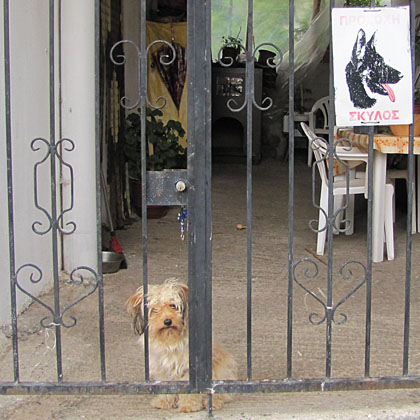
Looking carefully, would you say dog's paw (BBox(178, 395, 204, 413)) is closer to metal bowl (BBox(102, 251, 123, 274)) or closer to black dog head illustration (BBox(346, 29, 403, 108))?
black dog head illustration (BBox(346, 29, 403, 108))

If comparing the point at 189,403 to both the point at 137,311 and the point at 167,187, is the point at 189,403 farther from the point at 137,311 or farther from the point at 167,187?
the point at 167,187

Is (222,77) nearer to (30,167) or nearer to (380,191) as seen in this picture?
(380,191)

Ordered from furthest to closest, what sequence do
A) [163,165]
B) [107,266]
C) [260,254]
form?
[163,165] → [260,254] → [107,266]

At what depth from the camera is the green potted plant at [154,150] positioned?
660cm

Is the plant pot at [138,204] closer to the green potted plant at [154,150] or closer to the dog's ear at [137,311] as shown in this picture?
the green potted plant at [154,150]

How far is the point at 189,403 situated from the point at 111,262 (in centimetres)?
218

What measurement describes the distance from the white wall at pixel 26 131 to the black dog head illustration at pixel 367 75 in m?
1.95

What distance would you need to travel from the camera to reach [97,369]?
3.29m

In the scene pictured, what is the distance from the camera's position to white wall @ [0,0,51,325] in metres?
3.67

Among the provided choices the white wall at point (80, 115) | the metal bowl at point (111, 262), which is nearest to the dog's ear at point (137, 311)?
the white wall at point (80, 115)

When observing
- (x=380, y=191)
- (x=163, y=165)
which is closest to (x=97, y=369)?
(x=380, y=191)

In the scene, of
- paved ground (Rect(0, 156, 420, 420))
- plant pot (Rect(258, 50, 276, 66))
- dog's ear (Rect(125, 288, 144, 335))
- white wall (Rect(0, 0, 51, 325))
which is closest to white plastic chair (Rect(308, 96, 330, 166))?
plant pot (Rect(258, 50, 276, 66))

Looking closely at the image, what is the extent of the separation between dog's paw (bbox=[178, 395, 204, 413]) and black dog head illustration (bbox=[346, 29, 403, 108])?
145cm

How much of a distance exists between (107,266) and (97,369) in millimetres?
1646
